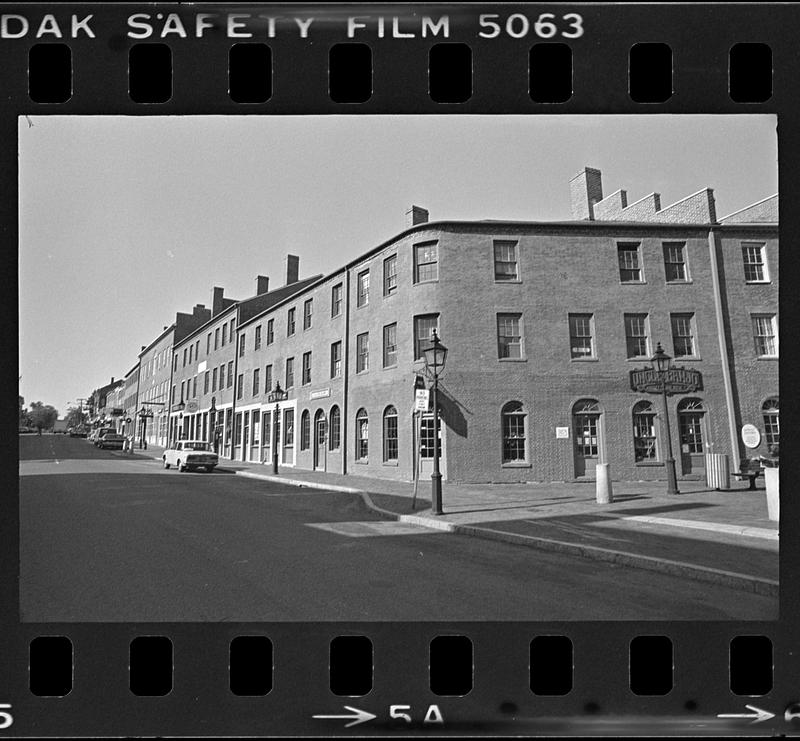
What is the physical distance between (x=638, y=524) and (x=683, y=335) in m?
5.63

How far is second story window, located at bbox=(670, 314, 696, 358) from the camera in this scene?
14.8 ft

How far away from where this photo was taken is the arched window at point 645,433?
5.29m

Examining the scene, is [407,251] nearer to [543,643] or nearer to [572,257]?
[572,257]

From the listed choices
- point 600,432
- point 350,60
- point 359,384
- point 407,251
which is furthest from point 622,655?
point 359,384

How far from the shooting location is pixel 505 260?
7164mm

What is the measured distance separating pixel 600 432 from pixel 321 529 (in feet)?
20.3

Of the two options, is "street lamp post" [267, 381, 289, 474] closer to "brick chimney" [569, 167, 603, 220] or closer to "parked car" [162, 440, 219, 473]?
"parked car" [162, 440, 219, 473]

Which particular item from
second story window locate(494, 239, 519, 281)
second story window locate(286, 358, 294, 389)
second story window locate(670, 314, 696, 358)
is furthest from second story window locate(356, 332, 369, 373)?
second story window locate(670, 314, 696, 358)

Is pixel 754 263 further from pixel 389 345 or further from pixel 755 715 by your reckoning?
pixel 389 345

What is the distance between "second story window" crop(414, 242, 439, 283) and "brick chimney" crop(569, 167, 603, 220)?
2.97 meters

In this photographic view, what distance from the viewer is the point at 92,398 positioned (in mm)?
3750

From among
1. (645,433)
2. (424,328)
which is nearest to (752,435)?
(645,433)

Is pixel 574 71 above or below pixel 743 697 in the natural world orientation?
above

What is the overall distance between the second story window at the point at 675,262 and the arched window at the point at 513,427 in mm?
3734
